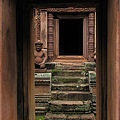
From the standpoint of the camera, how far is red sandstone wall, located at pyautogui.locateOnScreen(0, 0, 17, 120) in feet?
8.37

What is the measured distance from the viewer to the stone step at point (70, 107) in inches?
271

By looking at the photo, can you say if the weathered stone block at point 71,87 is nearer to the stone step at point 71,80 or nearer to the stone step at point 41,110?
the stone step at point 71,80

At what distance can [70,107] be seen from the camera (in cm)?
694

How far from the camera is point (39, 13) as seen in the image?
11016 millimetres

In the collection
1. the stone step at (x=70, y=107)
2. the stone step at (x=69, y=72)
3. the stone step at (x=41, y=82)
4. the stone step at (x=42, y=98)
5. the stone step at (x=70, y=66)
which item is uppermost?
the stone step at (x=70, y=66)

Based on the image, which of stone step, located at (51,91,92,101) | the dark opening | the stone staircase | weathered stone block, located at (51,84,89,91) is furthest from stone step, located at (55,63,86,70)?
the dark opening

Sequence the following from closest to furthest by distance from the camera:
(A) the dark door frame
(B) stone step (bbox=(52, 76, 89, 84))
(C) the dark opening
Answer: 1. (A) the dark door frame
2. (B) stone step (bbox=(52, 76, 89, 84))
3. (C) the dark opening

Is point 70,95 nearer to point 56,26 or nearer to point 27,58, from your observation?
point 27,58

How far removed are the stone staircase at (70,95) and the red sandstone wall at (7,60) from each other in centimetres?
371

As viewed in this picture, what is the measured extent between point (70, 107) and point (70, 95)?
565 millimetres

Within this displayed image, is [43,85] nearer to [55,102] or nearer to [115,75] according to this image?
[55,102]

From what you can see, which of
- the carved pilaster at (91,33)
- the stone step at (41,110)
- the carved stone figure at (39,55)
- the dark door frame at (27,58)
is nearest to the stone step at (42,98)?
the stone step at (41,110)

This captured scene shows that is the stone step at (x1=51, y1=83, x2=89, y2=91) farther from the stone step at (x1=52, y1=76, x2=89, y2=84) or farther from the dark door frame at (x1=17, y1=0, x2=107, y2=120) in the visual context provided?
the dark door frame at (x1=17, y1=0, x2=107, y2=120)

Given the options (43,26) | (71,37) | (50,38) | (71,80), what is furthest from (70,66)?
(71,37)
